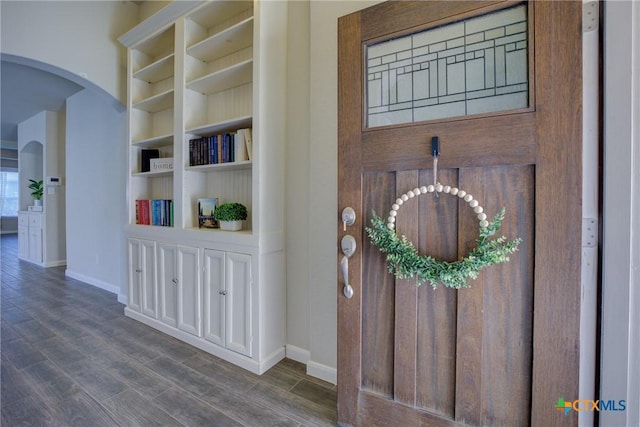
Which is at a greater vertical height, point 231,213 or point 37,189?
point 37,189

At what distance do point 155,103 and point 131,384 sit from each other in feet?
7.98

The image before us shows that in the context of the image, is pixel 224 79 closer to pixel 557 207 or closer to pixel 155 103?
pixel 155 103

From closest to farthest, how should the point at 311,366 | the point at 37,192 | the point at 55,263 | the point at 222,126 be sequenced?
the point at 311,366
the point at 222,126
the point at 55,263
the point at 37,192

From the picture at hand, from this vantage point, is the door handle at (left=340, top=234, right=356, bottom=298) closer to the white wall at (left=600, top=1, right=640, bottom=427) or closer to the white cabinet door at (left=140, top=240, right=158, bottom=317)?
the white wall at (left=600, top=1, right=640, bottom=427)

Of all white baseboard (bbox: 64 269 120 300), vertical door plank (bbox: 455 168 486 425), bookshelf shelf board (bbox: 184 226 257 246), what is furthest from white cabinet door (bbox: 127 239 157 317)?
vertical door plank (bbox: 455 168 486 425)

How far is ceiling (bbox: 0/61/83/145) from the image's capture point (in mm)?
3602

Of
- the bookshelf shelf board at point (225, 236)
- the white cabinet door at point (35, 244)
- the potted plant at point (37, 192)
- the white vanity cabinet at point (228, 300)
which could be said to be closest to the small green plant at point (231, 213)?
the bookshelf shelf board at point (225, 236)

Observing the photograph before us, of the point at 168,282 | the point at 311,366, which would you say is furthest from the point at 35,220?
the point at 311,366

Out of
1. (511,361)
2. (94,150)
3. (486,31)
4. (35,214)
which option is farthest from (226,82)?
(35,214)

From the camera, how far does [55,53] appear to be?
96.7 inches

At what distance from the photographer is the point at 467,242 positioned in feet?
3.55

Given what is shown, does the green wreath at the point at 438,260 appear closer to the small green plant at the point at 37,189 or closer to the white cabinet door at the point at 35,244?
the white cabinet door at the point at 35,244

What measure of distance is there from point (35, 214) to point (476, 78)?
7248 mm

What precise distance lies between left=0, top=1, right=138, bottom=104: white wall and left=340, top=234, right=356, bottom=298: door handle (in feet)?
9.93
